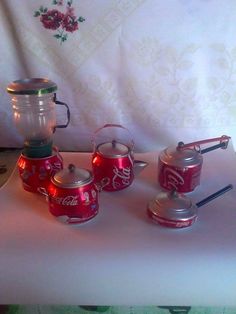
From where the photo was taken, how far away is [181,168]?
646 millimetres

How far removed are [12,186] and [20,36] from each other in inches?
13.6

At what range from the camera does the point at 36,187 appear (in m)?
0.67

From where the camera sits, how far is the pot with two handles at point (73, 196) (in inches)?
22.3

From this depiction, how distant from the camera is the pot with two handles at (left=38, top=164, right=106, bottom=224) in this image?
0.57 meters

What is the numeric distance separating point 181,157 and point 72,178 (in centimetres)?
21

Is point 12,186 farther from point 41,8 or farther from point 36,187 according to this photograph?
point 41,8

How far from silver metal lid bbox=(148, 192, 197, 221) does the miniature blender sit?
8.1 inches

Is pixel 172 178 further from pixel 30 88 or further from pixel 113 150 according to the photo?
pixel 30 88

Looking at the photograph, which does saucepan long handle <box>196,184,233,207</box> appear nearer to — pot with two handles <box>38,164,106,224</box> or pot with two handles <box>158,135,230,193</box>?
pot with two handles <box>158,135,230,193</box>

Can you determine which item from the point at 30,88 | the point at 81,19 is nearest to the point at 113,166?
the point at 30,88

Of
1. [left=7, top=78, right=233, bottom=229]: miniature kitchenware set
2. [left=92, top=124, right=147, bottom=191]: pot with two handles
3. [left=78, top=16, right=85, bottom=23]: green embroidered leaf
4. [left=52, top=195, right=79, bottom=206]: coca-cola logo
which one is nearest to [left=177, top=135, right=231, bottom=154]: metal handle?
[left=7, top=78, right=233, bottom=229]: miniature kitchenware set

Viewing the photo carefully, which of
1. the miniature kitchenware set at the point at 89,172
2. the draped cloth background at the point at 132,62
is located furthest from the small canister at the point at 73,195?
the draped cloth background at the point at 132,62

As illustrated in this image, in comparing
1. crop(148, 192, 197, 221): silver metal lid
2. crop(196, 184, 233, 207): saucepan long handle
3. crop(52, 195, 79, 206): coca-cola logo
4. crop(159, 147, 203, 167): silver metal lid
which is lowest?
crop(196, 184, 233, 207): saucepan long handle

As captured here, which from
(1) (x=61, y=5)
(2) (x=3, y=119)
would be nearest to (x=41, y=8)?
(1) (x=61, y=5)
